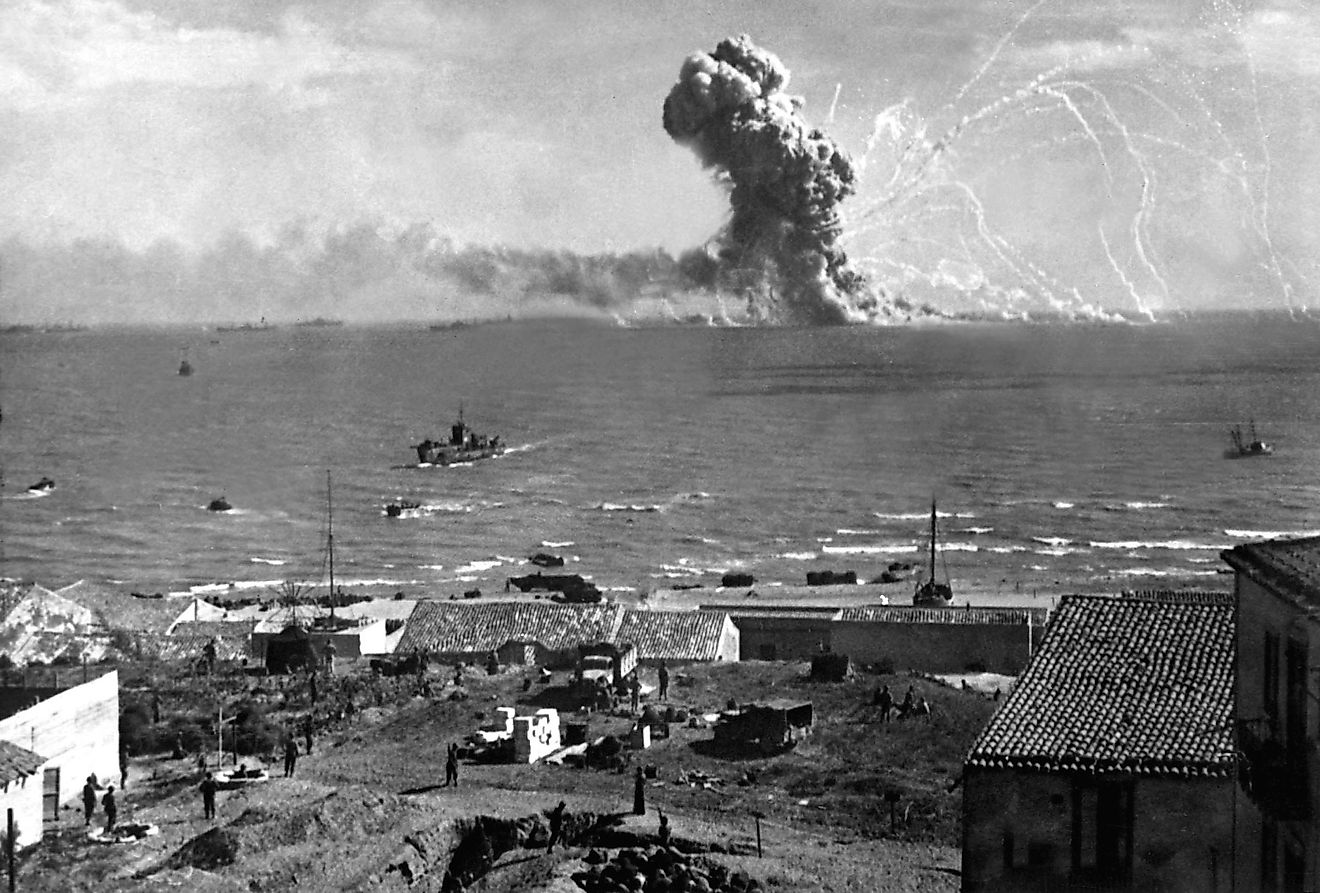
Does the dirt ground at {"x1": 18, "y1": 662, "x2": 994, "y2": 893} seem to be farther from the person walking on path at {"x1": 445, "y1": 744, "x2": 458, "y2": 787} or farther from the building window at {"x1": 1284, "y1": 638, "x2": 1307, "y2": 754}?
the building window at {"x1": 1284, "y1": 638, "x2": 1307, "y2": 754}

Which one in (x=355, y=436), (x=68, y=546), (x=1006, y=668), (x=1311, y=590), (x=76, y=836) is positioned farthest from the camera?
(x=355, y=436)

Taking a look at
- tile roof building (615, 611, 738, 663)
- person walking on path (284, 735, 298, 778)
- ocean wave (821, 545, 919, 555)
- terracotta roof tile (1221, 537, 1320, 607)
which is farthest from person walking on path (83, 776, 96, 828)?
ocean wave (821, 545, 919, 555)

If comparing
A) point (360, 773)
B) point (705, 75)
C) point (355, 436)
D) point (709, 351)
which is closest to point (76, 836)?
point (360, 773)

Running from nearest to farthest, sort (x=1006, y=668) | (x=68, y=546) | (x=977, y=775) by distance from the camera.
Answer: (x=977, y=775)
(x=1006, y=668)
(x=68, y=546)

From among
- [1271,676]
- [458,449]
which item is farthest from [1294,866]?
[458,449]

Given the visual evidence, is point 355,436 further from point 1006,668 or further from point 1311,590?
point 1311,590

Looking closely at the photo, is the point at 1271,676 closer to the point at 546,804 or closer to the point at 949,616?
the point at 546,804
